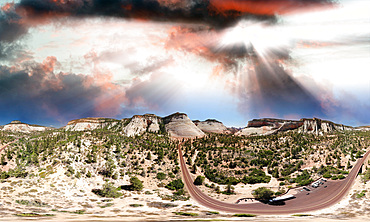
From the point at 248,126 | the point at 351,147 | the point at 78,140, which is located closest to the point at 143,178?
the point at 78,140

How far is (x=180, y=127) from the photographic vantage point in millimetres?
132000

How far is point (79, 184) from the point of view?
171ft

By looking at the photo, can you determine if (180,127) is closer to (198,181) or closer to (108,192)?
(198,181)

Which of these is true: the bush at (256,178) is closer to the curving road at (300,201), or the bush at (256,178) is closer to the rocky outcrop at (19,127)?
the curving road at (300,201)

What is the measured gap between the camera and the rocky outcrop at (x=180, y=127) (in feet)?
410

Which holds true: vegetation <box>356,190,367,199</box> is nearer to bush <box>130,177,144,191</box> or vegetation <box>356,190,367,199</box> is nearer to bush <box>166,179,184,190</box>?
bush <box>166,179,184,190</box>

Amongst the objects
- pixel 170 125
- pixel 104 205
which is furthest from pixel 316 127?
pixel 104 205

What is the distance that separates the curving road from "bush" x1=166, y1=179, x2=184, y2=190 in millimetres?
2081

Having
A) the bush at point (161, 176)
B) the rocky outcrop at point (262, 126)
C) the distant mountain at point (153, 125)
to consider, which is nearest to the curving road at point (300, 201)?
the bush at point (161, 176)

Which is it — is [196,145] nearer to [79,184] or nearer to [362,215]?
[79,184]

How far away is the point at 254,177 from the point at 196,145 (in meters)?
37.3

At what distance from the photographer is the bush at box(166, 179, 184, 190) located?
58.4m

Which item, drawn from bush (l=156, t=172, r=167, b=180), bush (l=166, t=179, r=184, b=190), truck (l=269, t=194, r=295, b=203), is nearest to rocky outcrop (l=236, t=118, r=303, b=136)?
truck (l=269, t=194, r=295, b=203)

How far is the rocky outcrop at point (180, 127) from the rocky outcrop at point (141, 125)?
9060 mm
